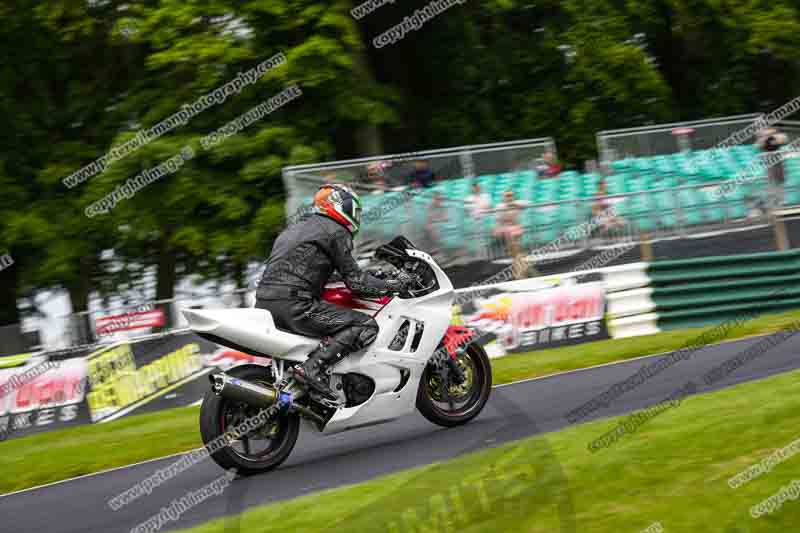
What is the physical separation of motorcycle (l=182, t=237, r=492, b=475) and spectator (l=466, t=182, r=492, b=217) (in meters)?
6.76

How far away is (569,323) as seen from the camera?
1511 cm

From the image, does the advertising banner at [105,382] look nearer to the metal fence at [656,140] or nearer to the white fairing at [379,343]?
the white fairing at [379,343]

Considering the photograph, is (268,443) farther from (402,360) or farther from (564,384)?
(564,384)

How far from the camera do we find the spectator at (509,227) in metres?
15.5

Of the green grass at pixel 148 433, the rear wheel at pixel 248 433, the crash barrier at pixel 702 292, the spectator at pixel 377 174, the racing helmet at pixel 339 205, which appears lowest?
the crash barrier at pixel 702 292

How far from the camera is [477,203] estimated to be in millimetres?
15602

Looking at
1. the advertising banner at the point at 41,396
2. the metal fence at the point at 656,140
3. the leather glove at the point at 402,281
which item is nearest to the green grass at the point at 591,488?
the leather glove at the point at 402,281

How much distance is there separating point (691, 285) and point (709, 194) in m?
1.92

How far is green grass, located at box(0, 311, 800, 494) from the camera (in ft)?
32.9

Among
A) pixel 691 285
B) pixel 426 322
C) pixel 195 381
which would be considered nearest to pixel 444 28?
pixel 691 285

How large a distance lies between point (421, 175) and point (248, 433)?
8.60 meters

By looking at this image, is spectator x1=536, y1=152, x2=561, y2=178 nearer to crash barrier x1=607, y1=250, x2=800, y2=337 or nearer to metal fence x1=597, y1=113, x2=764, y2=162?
metal fence x1=597, y1=113, x2=764, y2=162

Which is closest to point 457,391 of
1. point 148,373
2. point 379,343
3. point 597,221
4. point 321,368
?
point 379,343

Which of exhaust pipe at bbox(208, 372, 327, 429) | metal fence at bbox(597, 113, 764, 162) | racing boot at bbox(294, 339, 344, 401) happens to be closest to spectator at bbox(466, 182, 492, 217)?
metal fence at bbox(597, 113, 764, 162)
